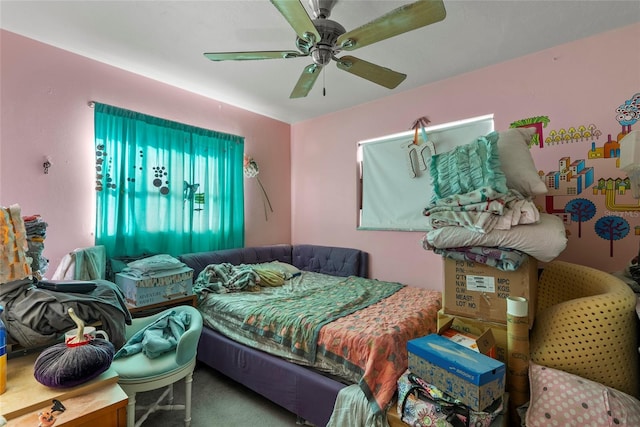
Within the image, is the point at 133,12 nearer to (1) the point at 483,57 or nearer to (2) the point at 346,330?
(2) the point at 346,330

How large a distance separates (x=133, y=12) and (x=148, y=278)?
190 centimetres

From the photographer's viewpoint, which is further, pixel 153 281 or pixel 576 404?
pixel 153 281

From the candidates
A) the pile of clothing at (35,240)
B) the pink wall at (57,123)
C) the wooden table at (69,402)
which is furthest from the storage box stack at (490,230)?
the pink wall at (57,123)

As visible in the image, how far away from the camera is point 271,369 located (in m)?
1.97

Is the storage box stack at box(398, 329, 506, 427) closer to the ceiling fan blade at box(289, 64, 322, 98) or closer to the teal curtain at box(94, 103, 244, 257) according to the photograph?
the ceiling fan blade at box(289, 64, 322, 98)

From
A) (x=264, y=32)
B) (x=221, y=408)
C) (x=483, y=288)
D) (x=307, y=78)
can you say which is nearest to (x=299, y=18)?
(x=307, y=78)

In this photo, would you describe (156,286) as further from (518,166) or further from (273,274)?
(518,166)

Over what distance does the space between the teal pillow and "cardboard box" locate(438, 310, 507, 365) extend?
2.19 ft

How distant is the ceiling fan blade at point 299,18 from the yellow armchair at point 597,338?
1.82 metres

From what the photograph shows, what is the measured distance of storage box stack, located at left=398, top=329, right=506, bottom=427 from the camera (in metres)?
1.12

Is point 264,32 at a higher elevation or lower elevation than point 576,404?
higher

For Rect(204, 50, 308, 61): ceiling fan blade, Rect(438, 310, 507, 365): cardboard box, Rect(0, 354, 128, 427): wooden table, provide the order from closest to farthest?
Rect(0, 354, 128, 427): wooden table, Rect(438, 310, 507, 365): cardboard box, Rect(204, 50, 308, 61): ceiling fan blade

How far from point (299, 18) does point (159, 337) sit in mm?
1933

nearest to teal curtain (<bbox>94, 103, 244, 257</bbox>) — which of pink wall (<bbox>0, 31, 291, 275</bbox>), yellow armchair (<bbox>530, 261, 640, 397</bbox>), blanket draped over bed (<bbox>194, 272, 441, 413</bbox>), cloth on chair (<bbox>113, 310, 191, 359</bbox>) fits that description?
pink wall (<bbox>0, 31, 291, 275</bbox>)
